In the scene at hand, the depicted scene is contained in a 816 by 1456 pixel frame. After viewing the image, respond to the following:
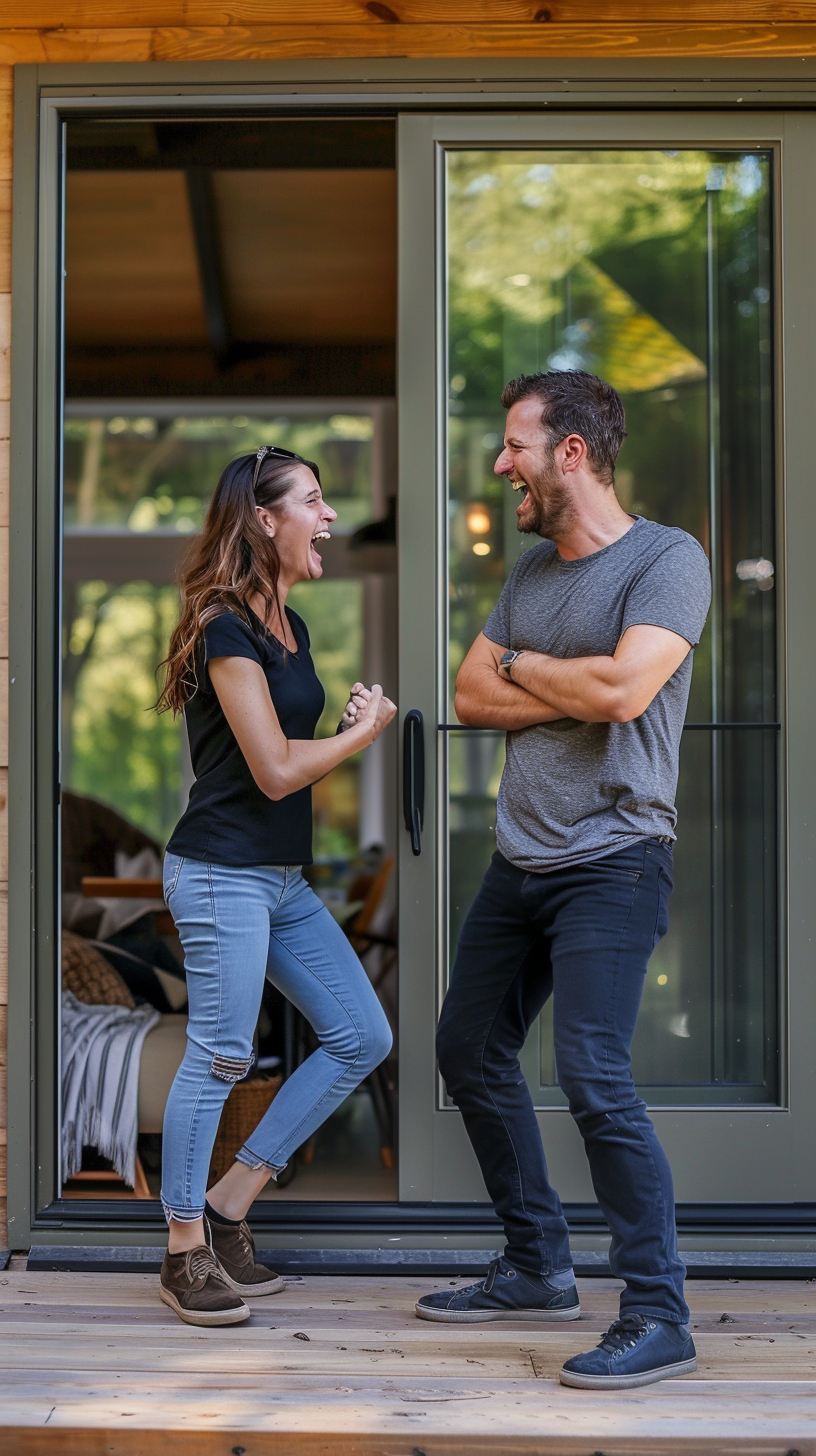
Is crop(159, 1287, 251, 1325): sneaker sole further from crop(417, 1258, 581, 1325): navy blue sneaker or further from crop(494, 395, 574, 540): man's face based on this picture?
crop(494, 395, 574, 540): man's face

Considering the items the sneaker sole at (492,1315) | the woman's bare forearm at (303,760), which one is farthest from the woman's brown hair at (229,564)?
the sneaker sole at (492,1315)

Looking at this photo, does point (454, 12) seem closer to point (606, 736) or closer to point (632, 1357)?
point (606, 736)

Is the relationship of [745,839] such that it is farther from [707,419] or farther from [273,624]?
[273,624]

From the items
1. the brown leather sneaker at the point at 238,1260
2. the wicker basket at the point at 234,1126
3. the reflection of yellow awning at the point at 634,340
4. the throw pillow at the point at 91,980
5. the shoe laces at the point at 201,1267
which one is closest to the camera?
the shoe laces at the point at 201,1267

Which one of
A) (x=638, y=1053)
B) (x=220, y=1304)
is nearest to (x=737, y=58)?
(x=638, y=1053)

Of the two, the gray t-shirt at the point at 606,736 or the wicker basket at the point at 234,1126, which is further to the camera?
the wicker basket at the point at 234,1126

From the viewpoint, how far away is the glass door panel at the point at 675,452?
2.95m

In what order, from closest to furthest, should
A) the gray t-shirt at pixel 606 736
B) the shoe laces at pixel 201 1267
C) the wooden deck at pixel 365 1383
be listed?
the wooden deck at pixel 365 1383
the gray t-shirt at pixel 606 736
the shoe laces at pixel 201 1267

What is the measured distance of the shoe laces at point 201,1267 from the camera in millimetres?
2422

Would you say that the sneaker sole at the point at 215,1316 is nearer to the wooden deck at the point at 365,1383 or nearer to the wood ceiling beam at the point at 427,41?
the wooden deck at the point at 365,1383

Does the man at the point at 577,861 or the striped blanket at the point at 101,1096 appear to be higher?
the man at the point at 577,861

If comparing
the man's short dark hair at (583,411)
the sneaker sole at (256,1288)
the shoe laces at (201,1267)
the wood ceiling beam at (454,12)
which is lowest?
the sneaker sole at (256,1288)

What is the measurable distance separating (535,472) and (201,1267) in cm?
169

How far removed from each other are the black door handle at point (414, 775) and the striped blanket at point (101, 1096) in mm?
980
